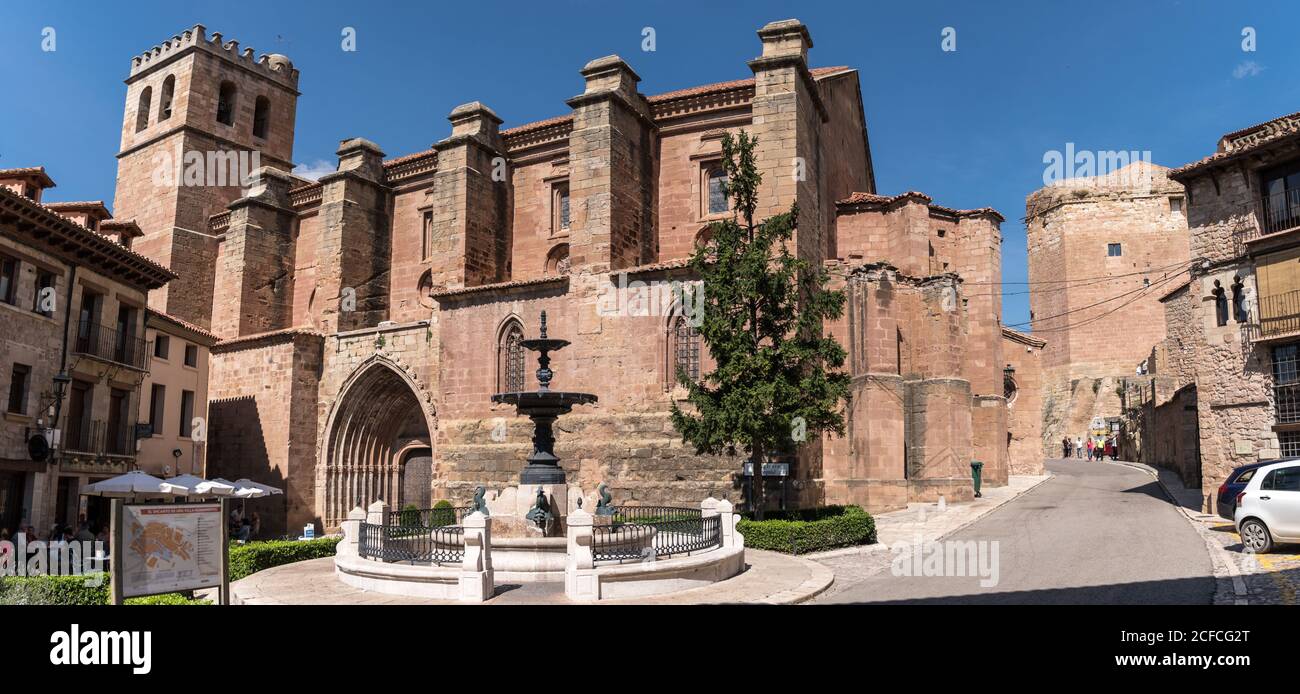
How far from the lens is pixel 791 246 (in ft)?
69.1

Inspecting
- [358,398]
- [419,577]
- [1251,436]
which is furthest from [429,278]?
[1251,436]

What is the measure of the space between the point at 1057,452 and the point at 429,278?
138 feet

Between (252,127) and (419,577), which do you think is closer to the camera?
(419,577)

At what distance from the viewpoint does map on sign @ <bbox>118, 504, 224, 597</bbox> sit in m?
7.08

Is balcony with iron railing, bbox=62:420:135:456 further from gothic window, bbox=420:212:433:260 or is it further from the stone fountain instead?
the stone fountain

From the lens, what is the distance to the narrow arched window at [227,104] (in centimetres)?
3694

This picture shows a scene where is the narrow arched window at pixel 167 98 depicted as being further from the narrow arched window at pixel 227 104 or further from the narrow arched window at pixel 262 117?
the narrow arched window at pixel 262 117

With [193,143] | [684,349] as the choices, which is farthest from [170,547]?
[193,143]

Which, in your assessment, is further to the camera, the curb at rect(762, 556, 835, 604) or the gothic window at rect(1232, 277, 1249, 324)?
the gothic window at rect(1232, 277, 1249, 324)

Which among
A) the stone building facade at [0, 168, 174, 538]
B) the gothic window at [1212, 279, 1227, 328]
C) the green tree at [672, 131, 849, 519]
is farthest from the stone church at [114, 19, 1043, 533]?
the gothic window at [1212, 279, 1227, 328]

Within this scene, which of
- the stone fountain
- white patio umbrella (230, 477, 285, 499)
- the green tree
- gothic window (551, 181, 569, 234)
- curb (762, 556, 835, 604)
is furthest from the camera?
gothic window (551, 181, 569, 234)

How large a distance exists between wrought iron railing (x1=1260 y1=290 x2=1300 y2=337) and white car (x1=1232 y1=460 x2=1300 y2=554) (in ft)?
23.8

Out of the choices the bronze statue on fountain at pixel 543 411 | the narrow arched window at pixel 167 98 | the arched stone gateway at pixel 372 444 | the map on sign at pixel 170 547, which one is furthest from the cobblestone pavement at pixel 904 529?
the narrow arched window at pixel 167 98
